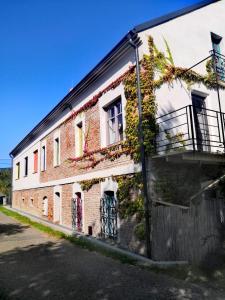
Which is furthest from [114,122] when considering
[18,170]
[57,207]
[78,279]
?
[18,170]

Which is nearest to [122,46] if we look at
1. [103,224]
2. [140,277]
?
[103,224]

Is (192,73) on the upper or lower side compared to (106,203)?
upper

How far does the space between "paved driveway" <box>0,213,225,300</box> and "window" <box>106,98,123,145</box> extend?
386 cm

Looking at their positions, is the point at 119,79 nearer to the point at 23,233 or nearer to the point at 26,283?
the point at 26,283

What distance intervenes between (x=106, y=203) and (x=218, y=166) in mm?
3983

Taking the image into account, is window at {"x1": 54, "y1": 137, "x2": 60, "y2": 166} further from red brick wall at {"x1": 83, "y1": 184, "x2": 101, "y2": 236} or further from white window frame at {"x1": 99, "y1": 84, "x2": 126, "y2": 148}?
white window frame at {"x1": 99, "y1": 84, "x2": 126, "y2": 148}

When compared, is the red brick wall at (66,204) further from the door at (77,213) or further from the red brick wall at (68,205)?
the door at (77,213)

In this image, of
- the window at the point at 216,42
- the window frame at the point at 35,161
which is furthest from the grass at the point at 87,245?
the window at the point at 216,42

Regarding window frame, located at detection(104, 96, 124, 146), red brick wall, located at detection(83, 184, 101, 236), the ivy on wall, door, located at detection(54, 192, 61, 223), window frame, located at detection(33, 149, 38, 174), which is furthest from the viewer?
window frame, located at detection(33, 149, 38, 174)

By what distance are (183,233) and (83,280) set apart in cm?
280

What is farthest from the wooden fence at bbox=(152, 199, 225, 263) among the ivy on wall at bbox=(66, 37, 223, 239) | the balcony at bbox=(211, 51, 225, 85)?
the balcony at bbox=(211, 51, 225, 85)

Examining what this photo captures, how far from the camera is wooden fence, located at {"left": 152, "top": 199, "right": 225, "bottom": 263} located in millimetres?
7344

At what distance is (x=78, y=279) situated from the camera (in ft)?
20.6

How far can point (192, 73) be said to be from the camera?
972 centimetres
